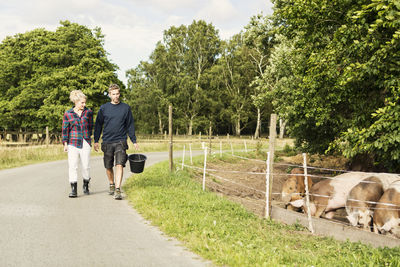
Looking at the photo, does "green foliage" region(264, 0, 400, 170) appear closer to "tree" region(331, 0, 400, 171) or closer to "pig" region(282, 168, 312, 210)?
"tree" region(331, 0, 400, 171)

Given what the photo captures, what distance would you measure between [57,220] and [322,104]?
871 centimetres

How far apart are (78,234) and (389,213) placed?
562cm

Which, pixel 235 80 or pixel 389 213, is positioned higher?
pixel 235 80

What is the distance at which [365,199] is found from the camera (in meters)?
7.57

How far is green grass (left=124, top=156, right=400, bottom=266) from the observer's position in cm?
419

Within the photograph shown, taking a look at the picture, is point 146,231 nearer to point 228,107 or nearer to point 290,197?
point 290,197

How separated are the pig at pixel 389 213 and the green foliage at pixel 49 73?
92.1 feet

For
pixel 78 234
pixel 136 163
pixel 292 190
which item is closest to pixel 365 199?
pixel 292 190

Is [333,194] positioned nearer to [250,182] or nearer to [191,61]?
[250,182]

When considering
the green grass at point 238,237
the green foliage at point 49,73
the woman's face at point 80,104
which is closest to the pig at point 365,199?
the green grass at point 238,237

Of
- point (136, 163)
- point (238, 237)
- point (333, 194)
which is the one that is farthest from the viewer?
point (333, 194)

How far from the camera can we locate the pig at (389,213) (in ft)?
21.7

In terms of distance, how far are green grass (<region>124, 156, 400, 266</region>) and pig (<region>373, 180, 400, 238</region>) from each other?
4.99ft

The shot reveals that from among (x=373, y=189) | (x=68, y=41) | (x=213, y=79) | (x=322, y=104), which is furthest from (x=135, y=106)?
(x=373, y=189)
